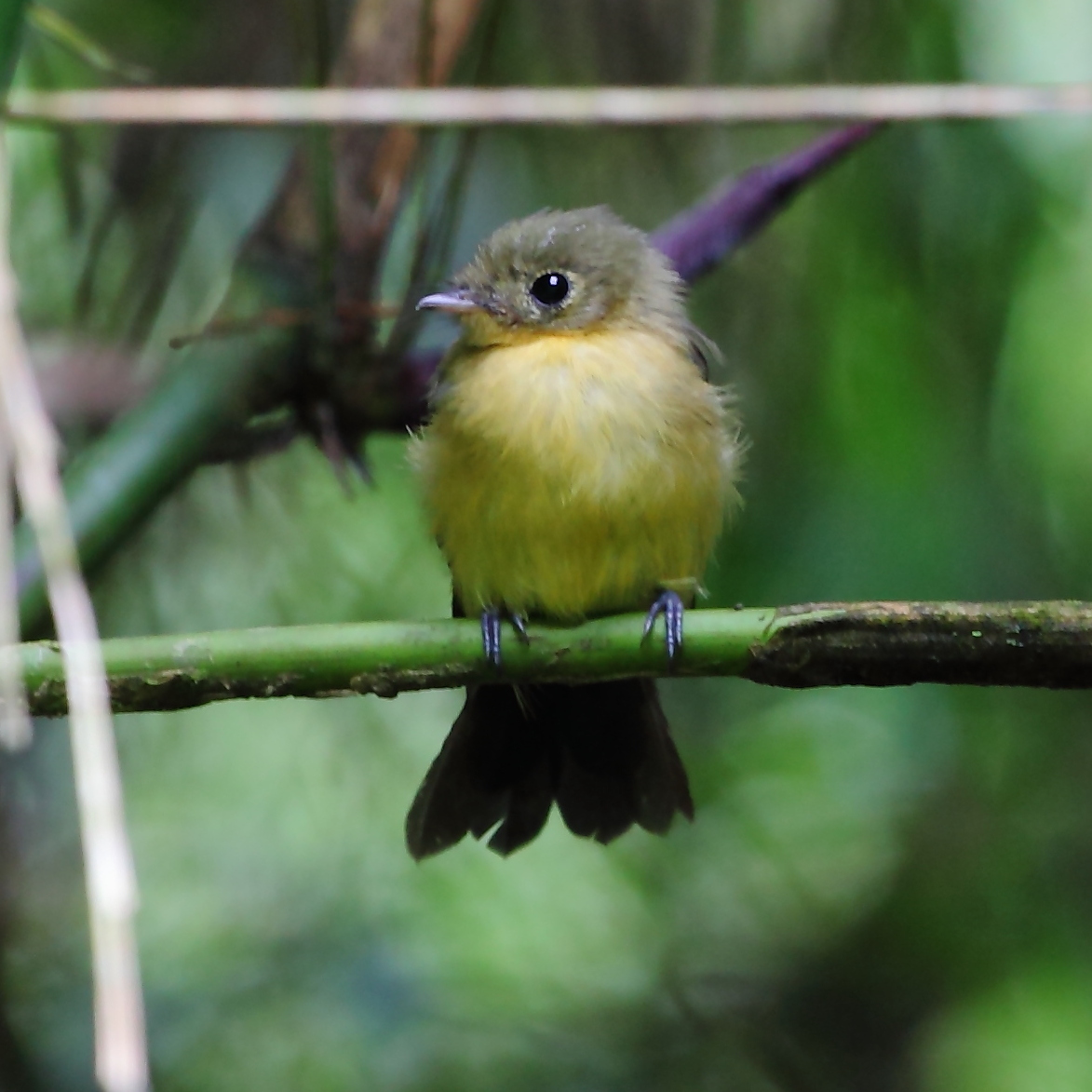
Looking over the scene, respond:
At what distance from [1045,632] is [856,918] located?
5.18 feet

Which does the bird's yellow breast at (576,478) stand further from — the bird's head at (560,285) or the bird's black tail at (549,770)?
the bird's black tail at (549,770)

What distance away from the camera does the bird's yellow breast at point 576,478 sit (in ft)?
8.28

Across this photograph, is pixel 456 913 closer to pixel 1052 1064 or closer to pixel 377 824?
pixel 377 824

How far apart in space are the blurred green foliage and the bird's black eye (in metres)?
0.43

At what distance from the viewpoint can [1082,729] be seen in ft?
10.3

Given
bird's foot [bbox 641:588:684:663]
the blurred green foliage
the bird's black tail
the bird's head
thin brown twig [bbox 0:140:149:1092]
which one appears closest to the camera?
thin brown twig [bbox 0:140:149:1092]

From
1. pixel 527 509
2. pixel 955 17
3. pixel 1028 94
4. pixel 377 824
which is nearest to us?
pixel 1028 94

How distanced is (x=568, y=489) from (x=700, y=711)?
3.52ft

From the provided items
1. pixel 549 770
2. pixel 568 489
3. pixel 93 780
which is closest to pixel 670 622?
pixel 568 489

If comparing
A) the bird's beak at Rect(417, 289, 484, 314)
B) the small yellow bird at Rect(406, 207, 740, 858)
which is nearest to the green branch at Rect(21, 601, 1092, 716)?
the small yellow bird at Rect(406, 207, 740, 858)

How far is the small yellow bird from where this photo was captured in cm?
254

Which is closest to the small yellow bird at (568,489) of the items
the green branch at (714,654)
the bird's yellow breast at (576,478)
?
the bird's yellow breast at (576,478)

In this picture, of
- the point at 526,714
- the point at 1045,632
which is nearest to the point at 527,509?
the point at 526,714

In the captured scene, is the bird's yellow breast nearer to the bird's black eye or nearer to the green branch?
the bird's black eye
